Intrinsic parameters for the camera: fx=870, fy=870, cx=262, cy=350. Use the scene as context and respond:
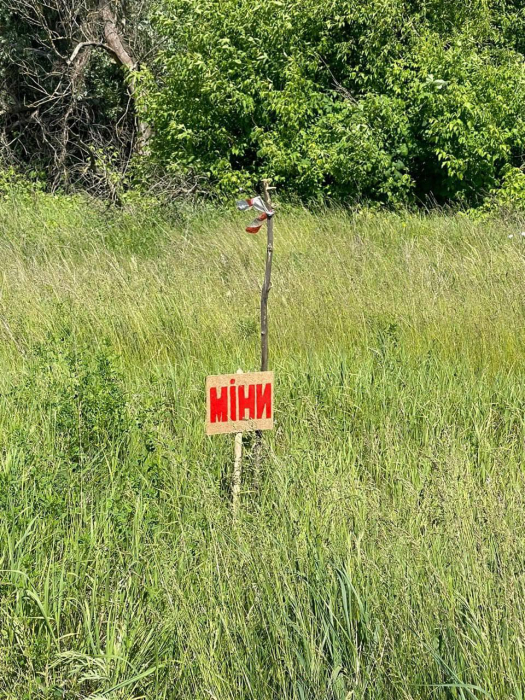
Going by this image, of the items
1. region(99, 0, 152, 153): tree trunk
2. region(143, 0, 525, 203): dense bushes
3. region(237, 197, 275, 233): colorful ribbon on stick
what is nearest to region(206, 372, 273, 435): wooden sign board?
region(237, 197, 275, 233): colorful ribbon on stick

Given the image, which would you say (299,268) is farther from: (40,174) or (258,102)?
(40,174)

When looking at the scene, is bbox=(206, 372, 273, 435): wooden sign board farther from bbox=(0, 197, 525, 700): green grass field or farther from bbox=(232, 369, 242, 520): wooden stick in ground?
bbox=(0, 197, 525, 700): green grass field

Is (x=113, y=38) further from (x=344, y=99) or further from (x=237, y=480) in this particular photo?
(x=237, y=480)

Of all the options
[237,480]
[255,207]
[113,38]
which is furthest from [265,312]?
[113,38]

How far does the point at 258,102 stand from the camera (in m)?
10.6

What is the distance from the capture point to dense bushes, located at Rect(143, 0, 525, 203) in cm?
964

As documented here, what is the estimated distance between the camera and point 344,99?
34.6 feet

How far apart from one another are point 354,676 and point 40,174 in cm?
1578

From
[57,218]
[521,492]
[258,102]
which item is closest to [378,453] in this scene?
[521,492]

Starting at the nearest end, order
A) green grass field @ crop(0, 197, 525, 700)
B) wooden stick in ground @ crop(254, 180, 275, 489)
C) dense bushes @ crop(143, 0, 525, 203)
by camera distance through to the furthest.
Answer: green grass field @ crop(0, 197, 525, 700) → wooden stick in ground @ crop(254, 180, 275, 489) → dense bushes @ crop(143, 0, 525, 203)

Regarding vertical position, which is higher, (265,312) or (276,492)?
(265,312)

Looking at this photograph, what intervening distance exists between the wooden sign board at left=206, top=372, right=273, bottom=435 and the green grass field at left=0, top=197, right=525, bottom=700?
7.7 inches

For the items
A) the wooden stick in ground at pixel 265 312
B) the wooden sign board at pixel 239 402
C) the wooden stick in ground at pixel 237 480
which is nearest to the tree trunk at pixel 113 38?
the wooden stick in ground at pixel 265 312

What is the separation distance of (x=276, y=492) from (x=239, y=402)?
37 cm
